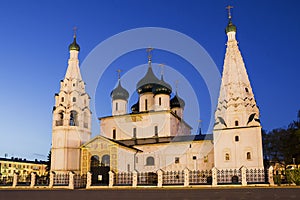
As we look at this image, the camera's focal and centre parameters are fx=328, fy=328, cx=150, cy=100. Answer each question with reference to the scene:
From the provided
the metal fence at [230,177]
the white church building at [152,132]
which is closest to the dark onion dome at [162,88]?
the white church building at [152,132]

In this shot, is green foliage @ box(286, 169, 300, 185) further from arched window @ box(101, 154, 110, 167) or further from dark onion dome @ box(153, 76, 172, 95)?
dark onion dome @ box(153, 76, 172, 95)

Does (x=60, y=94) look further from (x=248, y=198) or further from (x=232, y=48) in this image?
(x=248, y=198)

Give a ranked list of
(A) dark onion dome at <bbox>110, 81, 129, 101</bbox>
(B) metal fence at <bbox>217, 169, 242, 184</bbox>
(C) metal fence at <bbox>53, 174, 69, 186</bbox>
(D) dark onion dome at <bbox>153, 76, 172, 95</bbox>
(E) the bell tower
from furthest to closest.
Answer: (A) dark onion dome at <bbox>110, 81, 129, 101</bbox>, (D) dark onion dome at <bbox>153, 76, 172, 95</bbox>, (E) the bell tower, (C) metal fence at <bbox>53, 174, 69, 186</bbox>, (B) metal fence at <bbox>217, 169, 242, 184</bbox>

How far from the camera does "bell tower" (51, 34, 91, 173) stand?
101 feet

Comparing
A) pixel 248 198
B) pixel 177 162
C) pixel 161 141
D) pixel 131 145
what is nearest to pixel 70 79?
pixel 131 145

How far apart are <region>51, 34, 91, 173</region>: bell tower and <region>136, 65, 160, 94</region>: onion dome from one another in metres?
6.42

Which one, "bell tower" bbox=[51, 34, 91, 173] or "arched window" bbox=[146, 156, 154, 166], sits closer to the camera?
"bell tower" bbox=[51, 34, 91, 173]

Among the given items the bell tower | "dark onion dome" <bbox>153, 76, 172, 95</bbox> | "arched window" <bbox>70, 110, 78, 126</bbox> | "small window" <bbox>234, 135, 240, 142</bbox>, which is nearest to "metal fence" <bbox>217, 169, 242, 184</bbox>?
"small window" <bbox>234, 135, 240, 142</bbox>

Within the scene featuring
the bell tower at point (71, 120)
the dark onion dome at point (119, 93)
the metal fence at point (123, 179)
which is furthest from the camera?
the dark onion dome at point (119, 93)

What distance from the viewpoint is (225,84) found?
28297 millimetres

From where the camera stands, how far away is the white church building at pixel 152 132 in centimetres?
2652

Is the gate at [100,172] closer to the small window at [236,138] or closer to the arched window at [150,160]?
the arched window at [150,160]

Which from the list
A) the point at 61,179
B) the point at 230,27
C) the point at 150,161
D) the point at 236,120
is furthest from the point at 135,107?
the point at 61,179

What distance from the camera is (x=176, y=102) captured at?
38.9 meters
